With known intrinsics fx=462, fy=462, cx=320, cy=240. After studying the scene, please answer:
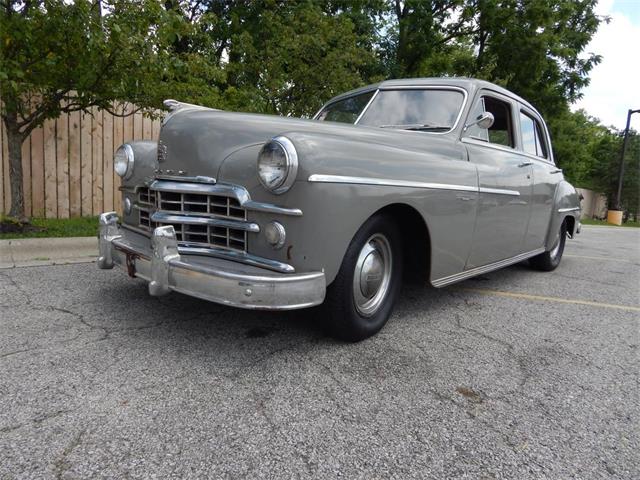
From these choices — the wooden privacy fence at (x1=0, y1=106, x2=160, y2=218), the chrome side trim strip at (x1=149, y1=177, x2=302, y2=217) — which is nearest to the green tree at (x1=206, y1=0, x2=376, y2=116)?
the wooden privacy fence at (x1=0, y1=106, x2=160, y2=218)

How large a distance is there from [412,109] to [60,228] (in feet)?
16.0

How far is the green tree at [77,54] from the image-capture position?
483cm

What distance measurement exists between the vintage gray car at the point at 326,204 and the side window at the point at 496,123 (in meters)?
0.02

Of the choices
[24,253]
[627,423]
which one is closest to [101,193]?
[24,253]

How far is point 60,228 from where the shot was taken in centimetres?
611

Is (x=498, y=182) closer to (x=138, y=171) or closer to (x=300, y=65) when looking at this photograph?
(x=138, y=171)

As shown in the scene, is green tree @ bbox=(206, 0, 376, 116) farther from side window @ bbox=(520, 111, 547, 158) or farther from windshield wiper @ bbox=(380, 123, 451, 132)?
windshield wiper @ bbox=(380, 123, 451, 132)

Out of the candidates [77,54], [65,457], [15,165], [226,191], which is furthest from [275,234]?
[15,165]

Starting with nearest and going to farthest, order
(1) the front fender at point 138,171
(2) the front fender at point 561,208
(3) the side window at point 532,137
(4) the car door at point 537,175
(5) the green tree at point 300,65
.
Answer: (1) the front fender at point 138,171, (4) the car door at point 537,175, (3) the side window at point 532,137, (2) the front fender at point 561,208, (5) the green tree at point 300,65

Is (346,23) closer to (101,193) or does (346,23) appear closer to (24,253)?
(101,193)

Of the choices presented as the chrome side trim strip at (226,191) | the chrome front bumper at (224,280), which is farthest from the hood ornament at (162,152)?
the chrome front bumper at (224,280)

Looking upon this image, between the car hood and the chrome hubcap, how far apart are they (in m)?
0.63

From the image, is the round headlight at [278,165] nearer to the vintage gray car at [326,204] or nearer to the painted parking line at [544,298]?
the vintage gray car at [326,204]

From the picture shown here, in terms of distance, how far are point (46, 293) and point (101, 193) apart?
460 centimetres
